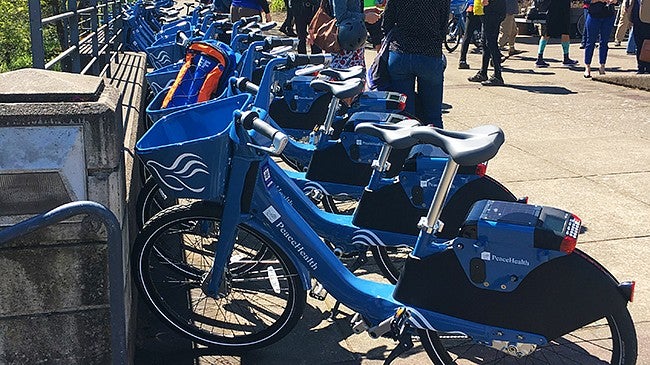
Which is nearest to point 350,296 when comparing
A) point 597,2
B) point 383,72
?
point 383,72

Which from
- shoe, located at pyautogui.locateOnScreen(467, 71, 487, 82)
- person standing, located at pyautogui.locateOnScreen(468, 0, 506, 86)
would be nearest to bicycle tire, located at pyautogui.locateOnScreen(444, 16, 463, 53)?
shoe, located at pyautogui.locateOnScreen(467, 71, 487, 82)

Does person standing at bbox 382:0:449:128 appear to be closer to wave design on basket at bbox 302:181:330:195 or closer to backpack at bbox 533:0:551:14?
wave design on basket at bbox 302:181:330:195

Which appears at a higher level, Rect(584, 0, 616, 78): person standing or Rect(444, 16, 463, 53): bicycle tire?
Rect(584, 0, 616, 78): person standing

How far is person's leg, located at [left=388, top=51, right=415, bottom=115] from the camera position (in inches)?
223

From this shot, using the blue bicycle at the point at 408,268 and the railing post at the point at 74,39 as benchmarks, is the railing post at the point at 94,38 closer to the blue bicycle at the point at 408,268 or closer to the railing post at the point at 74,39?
the railing post at the point at 74,39

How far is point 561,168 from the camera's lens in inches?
274

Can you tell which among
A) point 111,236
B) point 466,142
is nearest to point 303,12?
point 466,142

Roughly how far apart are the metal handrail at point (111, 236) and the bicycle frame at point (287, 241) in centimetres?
97

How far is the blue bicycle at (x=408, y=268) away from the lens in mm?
3064

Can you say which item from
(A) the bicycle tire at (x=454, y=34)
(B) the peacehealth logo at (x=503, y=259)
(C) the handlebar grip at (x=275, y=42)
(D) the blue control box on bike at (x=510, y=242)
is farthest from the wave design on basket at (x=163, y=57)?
(A) the bicycle tire at (x=454, y=34)

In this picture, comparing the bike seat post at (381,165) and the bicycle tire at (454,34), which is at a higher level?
the bike seat post at (381,165)

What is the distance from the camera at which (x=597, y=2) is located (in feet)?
36.3

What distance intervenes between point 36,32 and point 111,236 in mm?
1497

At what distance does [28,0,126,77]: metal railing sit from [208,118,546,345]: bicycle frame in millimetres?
1099
